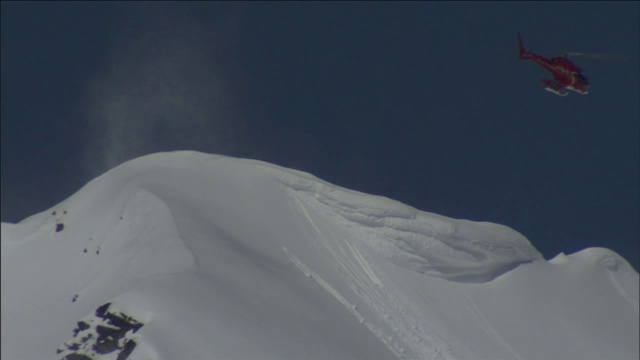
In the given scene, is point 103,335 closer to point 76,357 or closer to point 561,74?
point 76,357

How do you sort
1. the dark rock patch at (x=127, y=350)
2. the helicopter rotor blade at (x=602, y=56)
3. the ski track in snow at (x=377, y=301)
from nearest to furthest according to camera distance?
the dark rock patch at (x=127, y=350) < the ski track in snow at (x=377, y=301) < the helicopter rotor blade at (x=602, y=56)

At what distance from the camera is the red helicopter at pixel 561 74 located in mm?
99312

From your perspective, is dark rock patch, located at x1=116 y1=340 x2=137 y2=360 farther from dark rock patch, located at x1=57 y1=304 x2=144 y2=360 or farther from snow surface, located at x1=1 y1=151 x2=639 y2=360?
snow surface, located at x1=1 y1=151 x2=639 y2=360

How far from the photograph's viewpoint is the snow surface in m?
85.4

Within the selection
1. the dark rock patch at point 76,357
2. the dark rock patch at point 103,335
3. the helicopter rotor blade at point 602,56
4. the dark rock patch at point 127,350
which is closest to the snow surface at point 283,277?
the dark rock patch at point 103,335

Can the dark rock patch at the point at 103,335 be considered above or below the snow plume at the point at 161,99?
below

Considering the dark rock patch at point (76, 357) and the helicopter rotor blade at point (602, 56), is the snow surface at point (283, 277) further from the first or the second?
the helicopter rotor blade at point (602, 56)

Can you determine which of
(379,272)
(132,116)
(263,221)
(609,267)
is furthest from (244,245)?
(609,267)

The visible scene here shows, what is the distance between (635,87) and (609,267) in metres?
14.5

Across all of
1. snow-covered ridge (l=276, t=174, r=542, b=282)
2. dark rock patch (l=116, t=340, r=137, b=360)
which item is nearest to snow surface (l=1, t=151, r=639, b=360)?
snow-covered ridge (l=276, t=174, r=542, b=282)

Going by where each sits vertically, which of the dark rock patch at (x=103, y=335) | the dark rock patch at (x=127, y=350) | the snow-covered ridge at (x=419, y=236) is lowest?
the dark rock patch at (x=127, y=350)

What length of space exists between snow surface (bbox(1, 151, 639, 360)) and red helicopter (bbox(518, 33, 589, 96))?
11133 mm

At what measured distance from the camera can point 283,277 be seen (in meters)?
91.5

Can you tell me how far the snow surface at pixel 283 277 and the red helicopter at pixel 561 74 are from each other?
1113 cm
